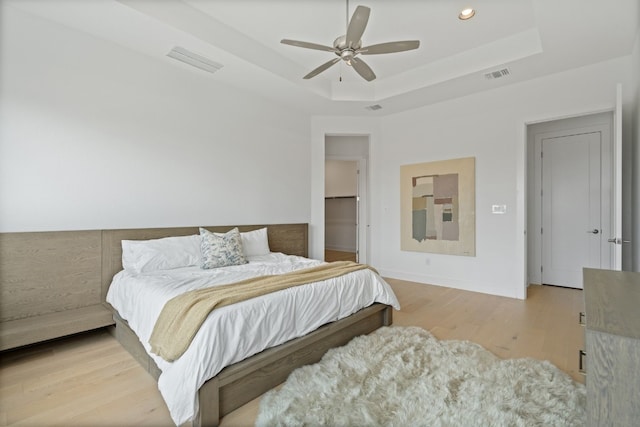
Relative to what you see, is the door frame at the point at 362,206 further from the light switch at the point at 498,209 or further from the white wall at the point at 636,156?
the white wall at the point at 636,156

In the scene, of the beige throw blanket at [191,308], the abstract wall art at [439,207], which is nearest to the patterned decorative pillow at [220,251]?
the beige throw blanket at [191,308]

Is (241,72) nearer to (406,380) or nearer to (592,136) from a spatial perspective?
(406,380)

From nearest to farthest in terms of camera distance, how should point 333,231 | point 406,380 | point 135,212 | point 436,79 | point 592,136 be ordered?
point 406,380 < point 135,212 < point 436,79 < point 592,136 < point 333,231

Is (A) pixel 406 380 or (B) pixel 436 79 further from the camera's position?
(B) pixel 436 79

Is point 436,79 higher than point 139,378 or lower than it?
higher

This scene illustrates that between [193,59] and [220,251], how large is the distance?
2094mm

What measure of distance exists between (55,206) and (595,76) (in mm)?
5716

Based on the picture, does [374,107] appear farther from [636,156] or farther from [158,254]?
[158,254]

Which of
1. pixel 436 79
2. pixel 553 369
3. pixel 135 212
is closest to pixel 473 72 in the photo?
pixel 436 79

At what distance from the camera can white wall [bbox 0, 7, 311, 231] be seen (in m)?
2.46

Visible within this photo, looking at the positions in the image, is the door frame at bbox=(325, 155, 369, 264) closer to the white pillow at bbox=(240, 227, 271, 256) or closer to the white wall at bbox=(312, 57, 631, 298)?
the white wall at bbox=(312, 57, 631, 298)

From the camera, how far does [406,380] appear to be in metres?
1.94

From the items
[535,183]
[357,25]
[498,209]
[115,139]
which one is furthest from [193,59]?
[535,183]

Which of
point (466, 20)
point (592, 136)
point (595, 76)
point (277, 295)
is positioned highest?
point (466, 20)
